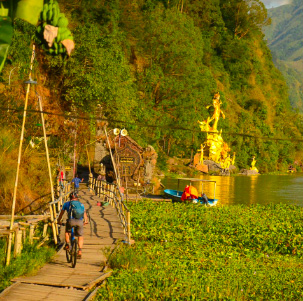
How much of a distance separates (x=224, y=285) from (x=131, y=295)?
223 centimetres

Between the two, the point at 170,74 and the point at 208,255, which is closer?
the point at 208,255

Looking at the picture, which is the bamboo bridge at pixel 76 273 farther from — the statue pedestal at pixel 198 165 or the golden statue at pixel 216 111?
the golden statue at pixel 216 111

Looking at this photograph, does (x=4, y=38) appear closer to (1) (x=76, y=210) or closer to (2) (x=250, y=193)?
(1) (x=76, y=210)

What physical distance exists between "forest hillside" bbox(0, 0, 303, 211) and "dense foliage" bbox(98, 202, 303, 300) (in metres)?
3.25

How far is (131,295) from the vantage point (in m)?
9.28

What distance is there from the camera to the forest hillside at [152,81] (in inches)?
1033

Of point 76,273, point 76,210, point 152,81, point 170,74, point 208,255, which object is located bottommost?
point 208,255

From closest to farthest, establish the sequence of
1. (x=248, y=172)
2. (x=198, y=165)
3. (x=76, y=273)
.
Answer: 1. (x=76, y=273)
2. (x=198, y=165)
3. (x=248, y=172)

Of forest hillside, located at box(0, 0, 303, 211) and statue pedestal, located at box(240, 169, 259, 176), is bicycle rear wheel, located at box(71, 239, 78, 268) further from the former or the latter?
statue pedestal, located at box(240, 169, 259, 176)

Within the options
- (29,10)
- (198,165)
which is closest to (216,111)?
(198,165)

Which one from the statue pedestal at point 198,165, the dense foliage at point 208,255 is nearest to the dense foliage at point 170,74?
the statue pedestal at point 198,165

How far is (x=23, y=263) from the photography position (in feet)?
34.3

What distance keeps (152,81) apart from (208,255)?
114ft

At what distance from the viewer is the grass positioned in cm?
999
